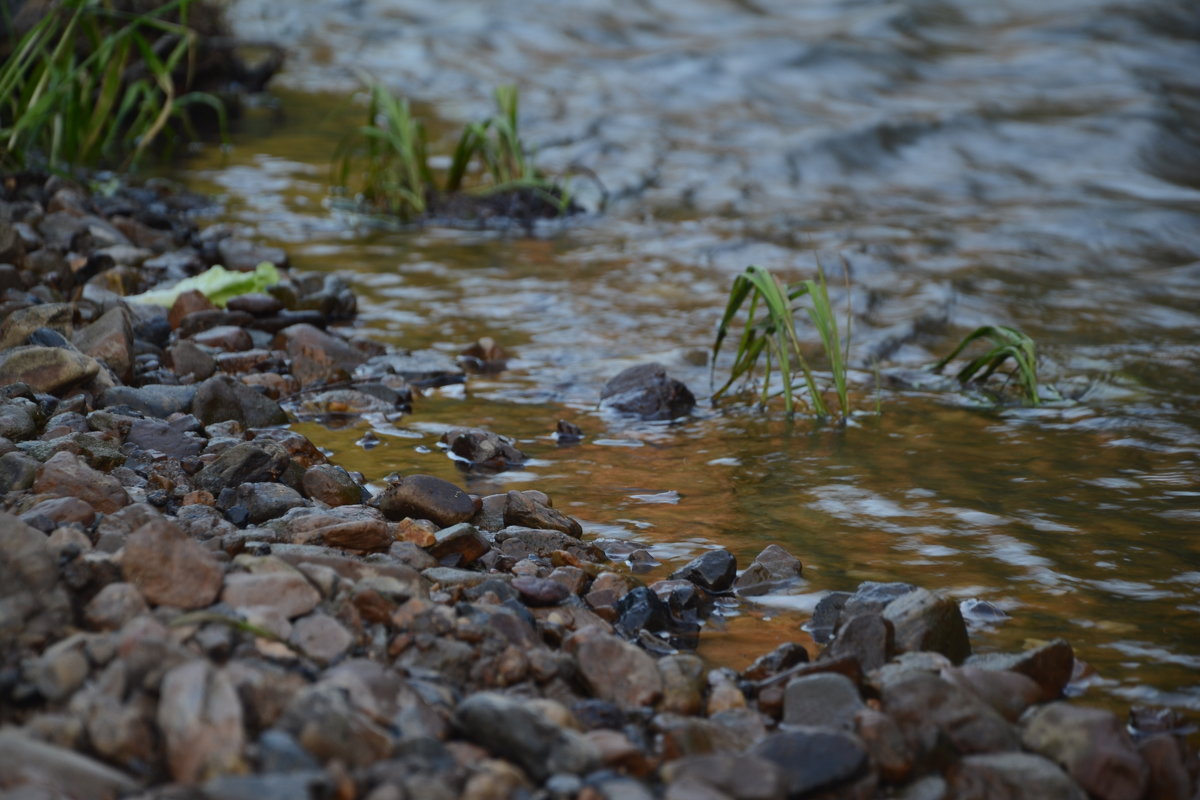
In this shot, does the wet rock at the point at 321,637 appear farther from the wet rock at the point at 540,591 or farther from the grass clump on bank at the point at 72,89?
the grass clump on bank at the point at 72,89

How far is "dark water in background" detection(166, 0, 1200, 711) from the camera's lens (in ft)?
9.80

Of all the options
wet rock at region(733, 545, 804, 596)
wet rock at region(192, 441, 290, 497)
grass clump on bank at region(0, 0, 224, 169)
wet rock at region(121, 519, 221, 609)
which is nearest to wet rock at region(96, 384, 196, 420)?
wet rock at region(192, 441, 290, 497)

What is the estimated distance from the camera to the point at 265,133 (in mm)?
A: 8750

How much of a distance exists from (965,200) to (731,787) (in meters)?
5.90

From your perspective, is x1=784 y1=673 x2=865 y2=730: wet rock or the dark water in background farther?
the dark water in background

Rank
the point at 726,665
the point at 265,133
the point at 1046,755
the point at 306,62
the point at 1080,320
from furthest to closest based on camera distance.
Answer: the point at 306,62, the point at 265,133, the point at 1080,320, the point at 726,665, the point at 1046,755

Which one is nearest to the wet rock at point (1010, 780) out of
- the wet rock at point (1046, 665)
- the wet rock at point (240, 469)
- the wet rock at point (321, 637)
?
the wet rock at point (1046, 665)

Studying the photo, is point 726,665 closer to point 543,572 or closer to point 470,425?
point 543,572

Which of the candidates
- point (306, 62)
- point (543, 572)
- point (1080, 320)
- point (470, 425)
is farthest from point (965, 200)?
point (306, 62)

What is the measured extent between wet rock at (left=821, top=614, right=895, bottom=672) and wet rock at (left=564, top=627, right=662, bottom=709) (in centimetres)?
37

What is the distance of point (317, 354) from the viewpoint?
164 inches

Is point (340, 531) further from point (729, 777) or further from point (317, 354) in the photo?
point (317, 354)

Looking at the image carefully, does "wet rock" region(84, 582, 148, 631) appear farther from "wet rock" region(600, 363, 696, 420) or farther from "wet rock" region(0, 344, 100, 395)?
"wet rock" region(600, 363, 696, 420)

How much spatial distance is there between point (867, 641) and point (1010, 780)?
0.43 meters
